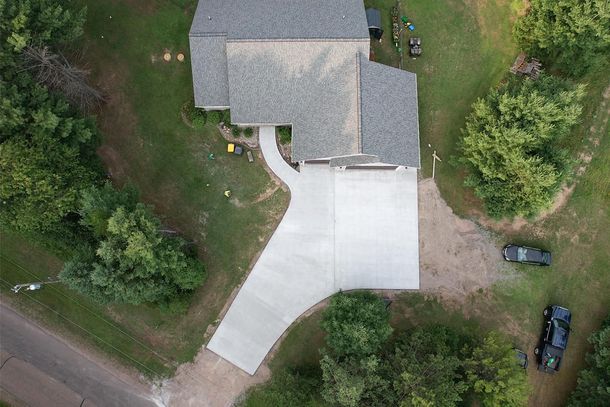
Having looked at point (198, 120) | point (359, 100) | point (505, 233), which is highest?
point (359, 100)

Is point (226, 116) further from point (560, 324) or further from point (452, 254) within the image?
point (560, 324)

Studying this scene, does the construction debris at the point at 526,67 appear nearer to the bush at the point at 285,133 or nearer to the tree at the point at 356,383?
the bush at the point at 285,133

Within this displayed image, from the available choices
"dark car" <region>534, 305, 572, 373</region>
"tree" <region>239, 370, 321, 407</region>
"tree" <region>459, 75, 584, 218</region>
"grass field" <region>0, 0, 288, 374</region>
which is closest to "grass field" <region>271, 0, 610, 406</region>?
"dark car" <region>534, 305, 572, 373</region>

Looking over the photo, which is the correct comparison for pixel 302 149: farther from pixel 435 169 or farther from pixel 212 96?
pixel 435 169

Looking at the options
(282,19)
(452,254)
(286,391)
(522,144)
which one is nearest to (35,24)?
(282,19)

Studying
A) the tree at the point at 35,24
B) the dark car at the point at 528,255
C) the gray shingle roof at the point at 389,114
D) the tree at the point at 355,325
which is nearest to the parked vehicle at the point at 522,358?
the dark car at the point at 528,255
